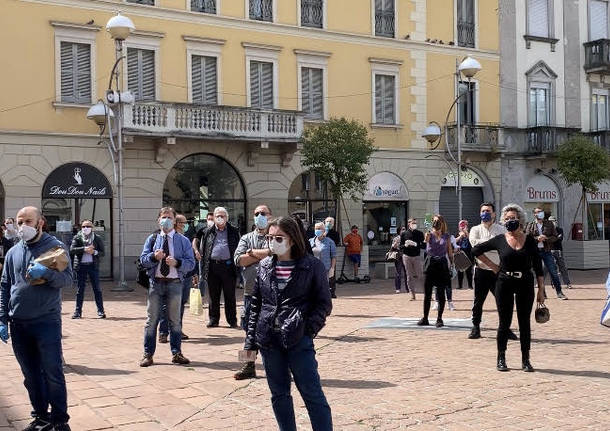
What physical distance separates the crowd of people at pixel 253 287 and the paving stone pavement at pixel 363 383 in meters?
0.45

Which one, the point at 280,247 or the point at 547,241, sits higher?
the point at 280,247

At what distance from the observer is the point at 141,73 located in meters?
24.3

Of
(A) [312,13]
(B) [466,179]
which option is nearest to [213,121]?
(A) [312,13]

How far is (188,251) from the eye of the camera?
1002 centimetres

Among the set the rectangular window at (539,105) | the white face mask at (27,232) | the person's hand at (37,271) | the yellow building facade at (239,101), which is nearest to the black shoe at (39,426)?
the person's hand at (37,271)

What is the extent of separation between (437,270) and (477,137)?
1809 centimetres

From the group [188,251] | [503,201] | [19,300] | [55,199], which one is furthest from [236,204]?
[19,300]

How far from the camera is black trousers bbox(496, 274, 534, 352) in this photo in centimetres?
873

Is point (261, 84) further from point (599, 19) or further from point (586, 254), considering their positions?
point (599, 19)

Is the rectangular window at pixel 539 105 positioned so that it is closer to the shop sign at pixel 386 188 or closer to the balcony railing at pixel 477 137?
the balcony railing at pixel 477 137

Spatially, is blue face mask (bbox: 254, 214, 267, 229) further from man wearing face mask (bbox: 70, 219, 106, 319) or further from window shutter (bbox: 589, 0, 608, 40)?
window shutter (bbox: 589, 0, 608, 40)

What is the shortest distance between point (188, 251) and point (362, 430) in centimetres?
419

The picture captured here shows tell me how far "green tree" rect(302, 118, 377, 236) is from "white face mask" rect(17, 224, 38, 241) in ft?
58.0

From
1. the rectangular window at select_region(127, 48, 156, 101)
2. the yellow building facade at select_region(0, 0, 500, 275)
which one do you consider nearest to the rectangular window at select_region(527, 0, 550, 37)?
the yellow building facade at select_region(0, 0, 500, 275)
